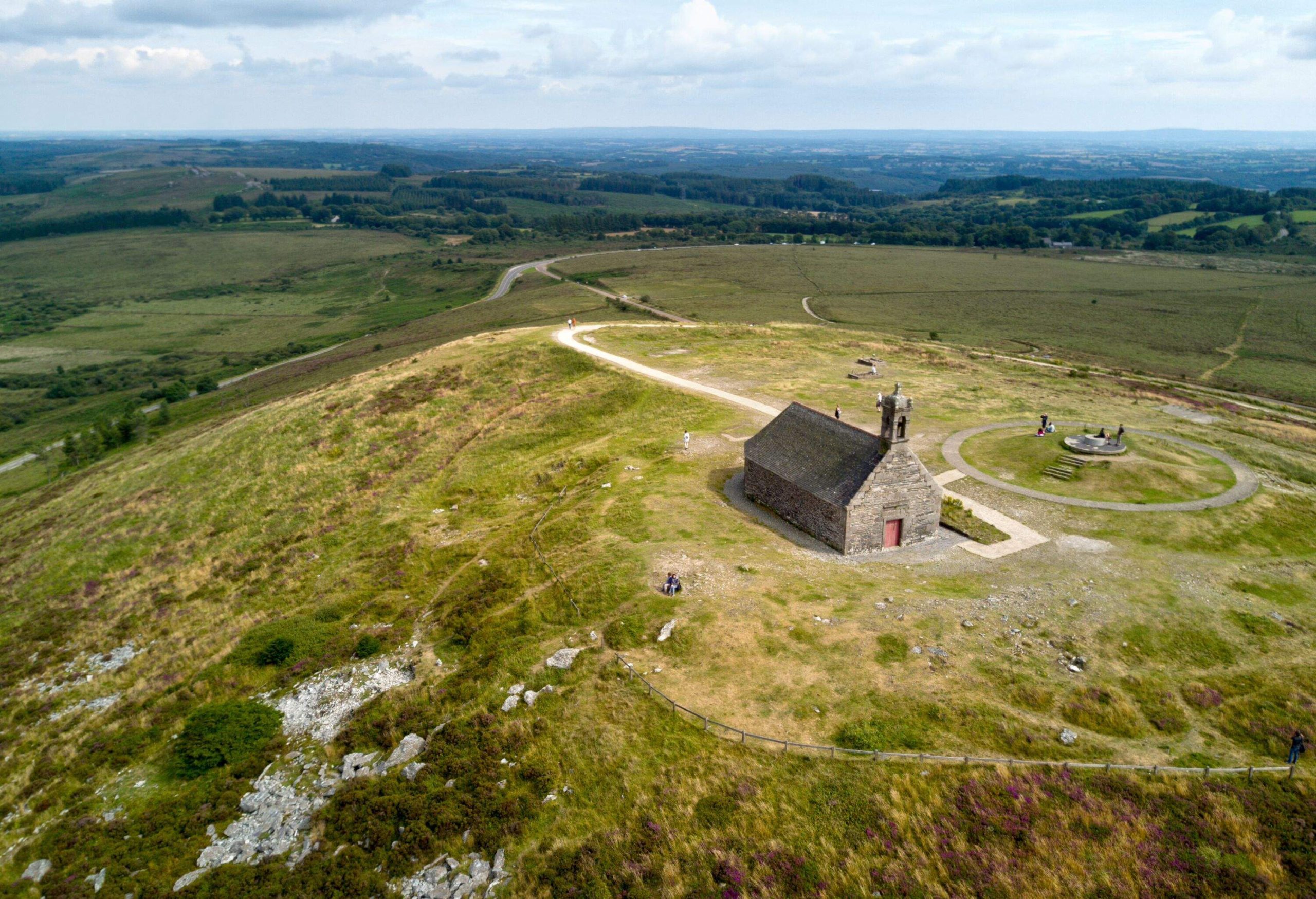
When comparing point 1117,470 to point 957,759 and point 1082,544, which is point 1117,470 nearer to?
point 1082,544

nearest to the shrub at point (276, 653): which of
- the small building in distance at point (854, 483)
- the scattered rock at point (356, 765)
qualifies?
the scattered rock at point (356, 765)

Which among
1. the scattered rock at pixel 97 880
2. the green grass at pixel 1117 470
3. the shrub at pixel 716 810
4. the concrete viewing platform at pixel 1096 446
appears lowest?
the scattered rock at pixel 97 880

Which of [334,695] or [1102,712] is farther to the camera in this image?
[334,695]

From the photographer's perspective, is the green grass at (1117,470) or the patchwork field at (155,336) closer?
the green grass at (1117,470)

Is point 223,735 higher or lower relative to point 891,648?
lower

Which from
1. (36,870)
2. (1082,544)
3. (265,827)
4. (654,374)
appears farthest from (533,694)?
(654,374)

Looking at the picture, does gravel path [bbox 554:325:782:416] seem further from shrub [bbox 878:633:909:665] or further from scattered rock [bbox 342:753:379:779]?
scattered rock [bbox 342:753:379:779]

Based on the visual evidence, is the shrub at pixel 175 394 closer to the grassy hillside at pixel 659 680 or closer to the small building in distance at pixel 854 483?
the grassy hillside at pixel 659 680
